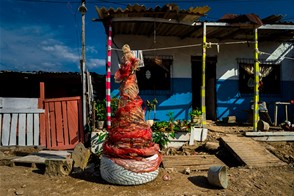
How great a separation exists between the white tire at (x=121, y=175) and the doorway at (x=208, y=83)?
6768 mm

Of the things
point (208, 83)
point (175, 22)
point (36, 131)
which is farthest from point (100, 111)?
point (208, 83)

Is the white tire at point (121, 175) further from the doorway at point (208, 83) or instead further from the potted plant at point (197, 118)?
the doorway at point (208, 83)

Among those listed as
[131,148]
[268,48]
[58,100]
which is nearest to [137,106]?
[131,148]

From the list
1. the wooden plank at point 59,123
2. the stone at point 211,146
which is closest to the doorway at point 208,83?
the stone at point 211,146

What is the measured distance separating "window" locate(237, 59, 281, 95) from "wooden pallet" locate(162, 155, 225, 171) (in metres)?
5.61

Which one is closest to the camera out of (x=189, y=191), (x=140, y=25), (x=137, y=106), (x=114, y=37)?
(x=189, y=191)

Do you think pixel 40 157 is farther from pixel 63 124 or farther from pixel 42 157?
pixel 63 124

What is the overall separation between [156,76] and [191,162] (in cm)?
502

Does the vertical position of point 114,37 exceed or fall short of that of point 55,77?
it exceeds it

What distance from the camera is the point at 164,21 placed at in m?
7.91

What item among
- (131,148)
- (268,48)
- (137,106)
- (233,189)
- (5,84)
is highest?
(268,48)

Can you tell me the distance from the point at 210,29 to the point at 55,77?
668cm

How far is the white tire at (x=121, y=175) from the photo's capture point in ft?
15.6

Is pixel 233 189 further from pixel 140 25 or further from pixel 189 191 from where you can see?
pixel 140 25
